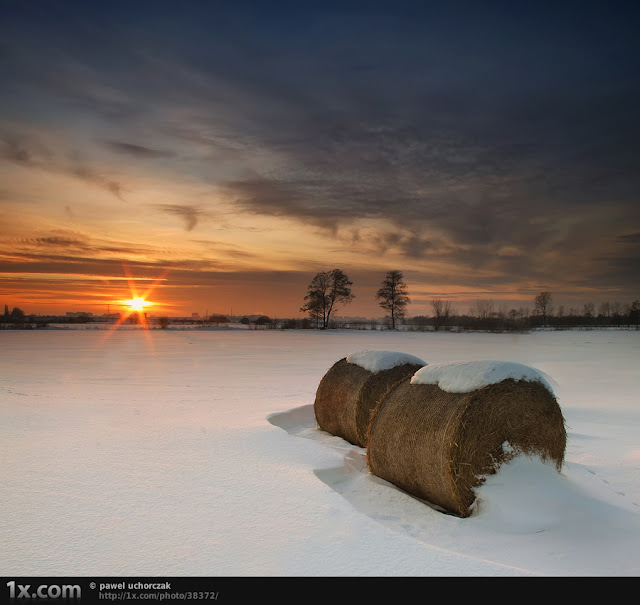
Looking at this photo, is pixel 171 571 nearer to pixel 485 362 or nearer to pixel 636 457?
pixel 485 362

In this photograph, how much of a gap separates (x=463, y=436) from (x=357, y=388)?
2.80m

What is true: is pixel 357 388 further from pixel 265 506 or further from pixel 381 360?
pixel 265 506

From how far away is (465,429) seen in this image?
15.6ft

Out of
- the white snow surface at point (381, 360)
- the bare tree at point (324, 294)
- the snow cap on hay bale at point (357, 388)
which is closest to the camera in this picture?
the snow cap on hay bale at point (357, 388)

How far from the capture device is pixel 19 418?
846 cm

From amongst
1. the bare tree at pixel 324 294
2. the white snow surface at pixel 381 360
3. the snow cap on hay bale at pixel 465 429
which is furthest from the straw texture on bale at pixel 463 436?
the bare tree at pixel 324 294

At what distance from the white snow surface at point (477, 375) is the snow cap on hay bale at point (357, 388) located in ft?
5.55

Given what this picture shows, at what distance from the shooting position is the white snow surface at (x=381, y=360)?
7555 millimetres
